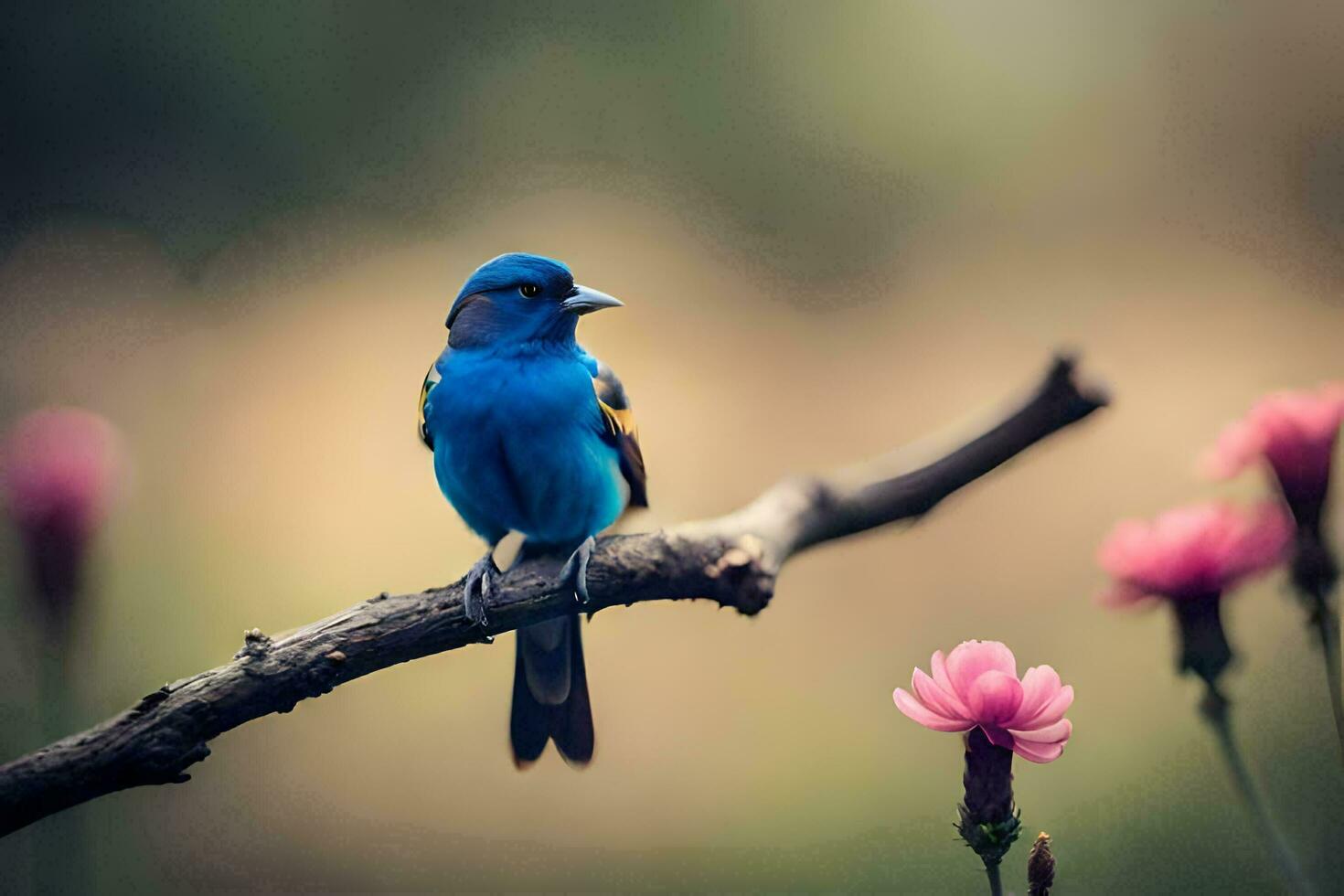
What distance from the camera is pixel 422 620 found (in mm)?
1024

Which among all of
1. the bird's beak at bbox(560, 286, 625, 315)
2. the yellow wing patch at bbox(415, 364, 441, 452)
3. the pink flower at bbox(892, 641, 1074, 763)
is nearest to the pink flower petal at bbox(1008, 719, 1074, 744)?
the pink flower at bbox(892, 641, 1074, 763)

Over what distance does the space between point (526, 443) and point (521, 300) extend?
5.9 inches

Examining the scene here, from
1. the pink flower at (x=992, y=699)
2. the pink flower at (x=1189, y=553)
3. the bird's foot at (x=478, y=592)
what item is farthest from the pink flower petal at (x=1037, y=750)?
the bird's foot at (x=478, y=592)

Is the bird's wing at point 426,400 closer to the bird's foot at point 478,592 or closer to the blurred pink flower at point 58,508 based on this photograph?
the bird's foot at point 478,592

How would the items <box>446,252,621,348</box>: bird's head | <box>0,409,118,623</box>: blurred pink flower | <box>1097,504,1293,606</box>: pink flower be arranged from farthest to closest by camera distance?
<box>0,409,118,623</box>: blurred pink flower < <box>446,252,621,348</box>: bird's head < <box>1097,504,1293,606</box>: pink flower

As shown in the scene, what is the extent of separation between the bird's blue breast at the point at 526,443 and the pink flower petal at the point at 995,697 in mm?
462

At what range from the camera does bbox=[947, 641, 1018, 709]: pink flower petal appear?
0.87 meters

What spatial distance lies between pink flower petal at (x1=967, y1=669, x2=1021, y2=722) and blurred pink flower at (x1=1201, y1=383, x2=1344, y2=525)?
339 millimetres

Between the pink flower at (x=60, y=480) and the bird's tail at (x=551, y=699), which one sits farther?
the pink flower at (x=60, y=480)

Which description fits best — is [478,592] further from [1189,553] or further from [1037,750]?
[1189,553]

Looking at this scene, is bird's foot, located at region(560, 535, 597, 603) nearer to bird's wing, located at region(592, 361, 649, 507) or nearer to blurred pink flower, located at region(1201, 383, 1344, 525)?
bird's wing, located at region(592, 361, 649, 507)

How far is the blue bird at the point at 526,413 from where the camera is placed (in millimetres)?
1181

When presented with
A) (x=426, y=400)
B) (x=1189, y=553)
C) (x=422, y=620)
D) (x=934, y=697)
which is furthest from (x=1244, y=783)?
(x=426, y=400)

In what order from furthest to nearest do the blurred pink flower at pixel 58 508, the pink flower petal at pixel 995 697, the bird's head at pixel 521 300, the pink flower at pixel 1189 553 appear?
the blurred pink flower at pixel 58 508 → the bird's head at pixel 521 300 → the pink flower at pixel 1189 553 → the pink flower petal at pixel 995 697
